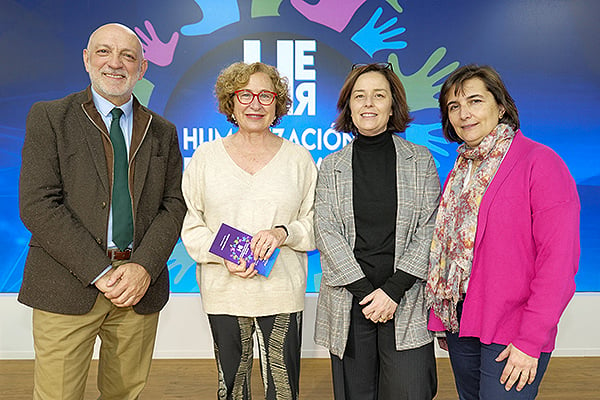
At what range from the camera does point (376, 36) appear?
446cm

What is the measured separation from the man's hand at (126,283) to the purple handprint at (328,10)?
3.06m

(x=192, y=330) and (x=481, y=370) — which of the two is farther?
(x=192, y=330)

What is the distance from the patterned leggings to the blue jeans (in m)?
0.66

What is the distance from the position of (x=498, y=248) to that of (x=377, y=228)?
50cm

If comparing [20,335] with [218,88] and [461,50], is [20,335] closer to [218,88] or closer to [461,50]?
[218,88]

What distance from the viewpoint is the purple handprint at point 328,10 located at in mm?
4410

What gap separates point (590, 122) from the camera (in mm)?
4527

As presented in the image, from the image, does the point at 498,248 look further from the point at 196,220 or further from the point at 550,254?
the point at 196,220

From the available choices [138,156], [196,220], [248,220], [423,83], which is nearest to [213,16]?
[423,83]

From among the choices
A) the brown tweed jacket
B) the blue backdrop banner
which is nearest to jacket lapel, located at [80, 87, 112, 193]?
the brown tweed jacket

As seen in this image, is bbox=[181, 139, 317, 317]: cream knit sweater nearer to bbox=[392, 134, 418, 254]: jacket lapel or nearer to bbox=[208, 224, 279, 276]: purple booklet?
bbox=[208, 224, 279, 276]: purple booklet

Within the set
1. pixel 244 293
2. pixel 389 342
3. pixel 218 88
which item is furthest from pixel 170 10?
pixel 389 342

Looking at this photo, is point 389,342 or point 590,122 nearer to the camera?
point 389,342

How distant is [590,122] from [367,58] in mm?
2061
